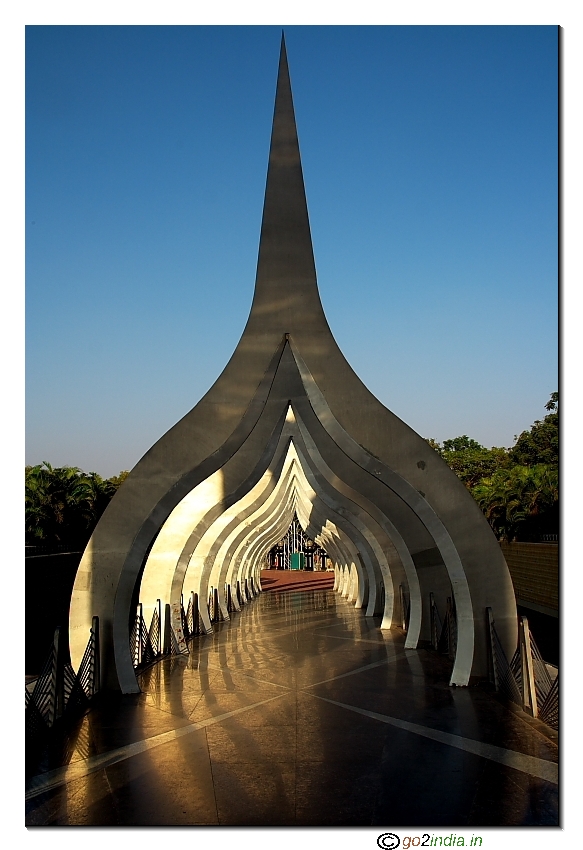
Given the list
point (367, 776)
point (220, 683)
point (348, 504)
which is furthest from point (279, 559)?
point (367, 776)

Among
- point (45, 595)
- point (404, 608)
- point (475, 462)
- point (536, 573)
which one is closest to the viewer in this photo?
point (404, 608)

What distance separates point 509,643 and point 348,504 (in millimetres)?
8277

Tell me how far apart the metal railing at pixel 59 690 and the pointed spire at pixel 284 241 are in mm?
5181

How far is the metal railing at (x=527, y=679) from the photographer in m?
8.81

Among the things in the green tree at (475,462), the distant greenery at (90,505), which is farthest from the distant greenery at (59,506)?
the green tree at (475,462)

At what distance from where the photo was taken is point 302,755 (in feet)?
25.4

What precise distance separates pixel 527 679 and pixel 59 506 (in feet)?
67.2

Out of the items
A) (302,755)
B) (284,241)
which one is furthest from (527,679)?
(284,241)

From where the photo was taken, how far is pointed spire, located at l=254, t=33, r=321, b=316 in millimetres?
10648

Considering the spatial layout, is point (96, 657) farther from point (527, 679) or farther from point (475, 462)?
point (475, 462)

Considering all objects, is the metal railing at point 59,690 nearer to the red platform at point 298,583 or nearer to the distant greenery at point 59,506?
the distant greenery at point 59,506
